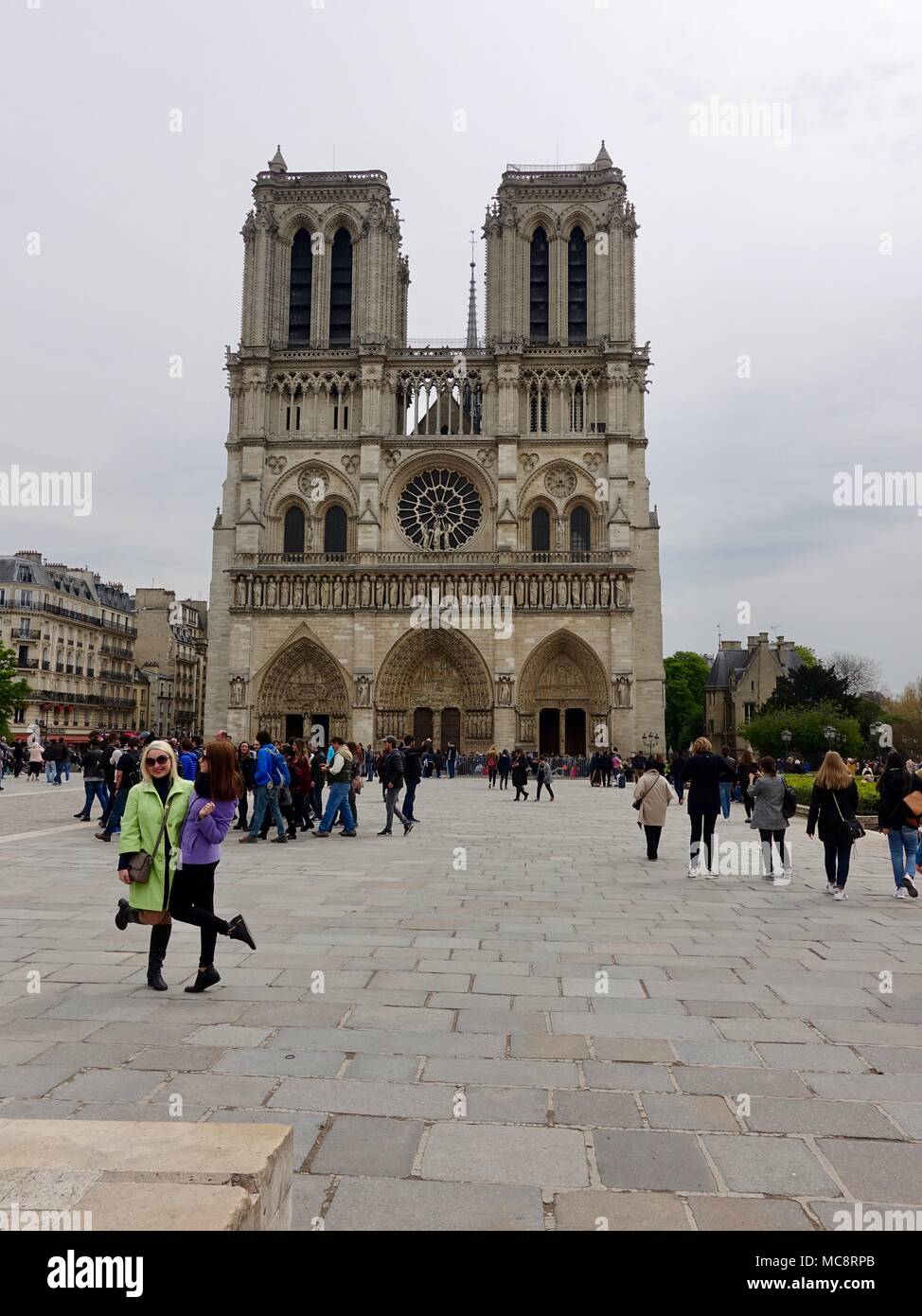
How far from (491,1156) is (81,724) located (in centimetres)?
5377

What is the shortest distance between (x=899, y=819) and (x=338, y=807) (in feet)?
25.3

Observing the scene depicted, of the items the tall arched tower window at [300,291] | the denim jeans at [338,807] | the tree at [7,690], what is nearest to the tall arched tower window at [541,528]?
the tall arched tower window at [300,291]

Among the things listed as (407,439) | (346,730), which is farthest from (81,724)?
(407,439)

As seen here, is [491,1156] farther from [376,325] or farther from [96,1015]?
[376,325]

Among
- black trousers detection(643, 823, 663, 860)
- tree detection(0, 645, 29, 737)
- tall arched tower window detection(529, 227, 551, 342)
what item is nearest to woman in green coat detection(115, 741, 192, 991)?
black trousers detection(643, 823, 663, 860)

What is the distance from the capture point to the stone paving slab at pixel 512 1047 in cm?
→ 288

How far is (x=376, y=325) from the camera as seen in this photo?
1550 inches

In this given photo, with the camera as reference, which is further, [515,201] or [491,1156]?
[515,201]

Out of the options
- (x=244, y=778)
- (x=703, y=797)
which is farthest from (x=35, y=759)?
(x=703, y=797)

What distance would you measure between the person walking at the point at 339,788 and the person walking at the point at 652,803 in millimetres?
4090

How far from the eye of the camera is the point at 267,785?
1250 centimetres

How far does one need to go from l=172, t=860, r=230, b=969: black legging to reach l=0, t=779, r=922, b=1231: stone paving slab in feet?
0.90

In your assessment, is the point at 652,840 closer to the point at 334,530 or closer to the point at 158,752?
the point at 158,752

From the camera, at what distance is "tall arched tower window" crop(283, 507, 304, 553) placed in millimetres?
40062
